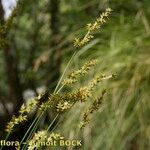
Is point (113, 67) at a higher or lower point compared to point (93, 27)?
higher

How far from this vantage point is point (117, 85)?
9.18 ft

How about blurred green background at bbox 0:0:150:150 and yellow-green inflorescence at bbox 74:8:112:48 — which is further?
blurred green background at bbox 0:0:150:150

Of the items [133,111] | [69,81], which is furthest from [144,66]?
[69,81]

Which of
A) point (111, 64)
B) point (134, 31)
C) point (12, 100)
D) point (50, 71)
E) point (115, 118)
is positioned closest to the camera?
point (115, 118)

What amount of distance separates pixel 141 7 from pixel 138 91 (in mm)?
654

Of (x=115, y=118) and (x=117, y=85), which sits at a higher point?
(x=117, y=85)

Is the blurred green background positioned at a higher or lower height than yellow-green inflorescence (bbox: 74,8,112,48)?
higher

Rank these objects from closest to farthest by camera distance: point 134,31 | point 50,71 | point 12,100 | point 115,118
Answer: point 115,118, point 134,31, point 12,100, point 50,71

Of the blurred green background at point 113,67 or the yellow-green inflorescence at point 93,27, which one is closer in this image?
the yellow-green inflorescence at point 93,27


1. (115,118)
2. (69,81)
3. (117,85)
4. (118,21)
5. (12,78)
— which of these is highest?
(118,21)

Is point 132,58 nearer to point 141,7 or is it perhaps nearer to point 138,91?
point 138,91

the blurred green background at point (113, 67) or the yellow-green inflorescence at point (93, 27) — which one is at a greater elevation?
the blurred green background at point (113, 67)

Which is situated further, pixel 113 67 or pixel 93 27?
pixel 113 67

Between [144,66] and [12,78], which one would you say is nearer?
[144,66]
